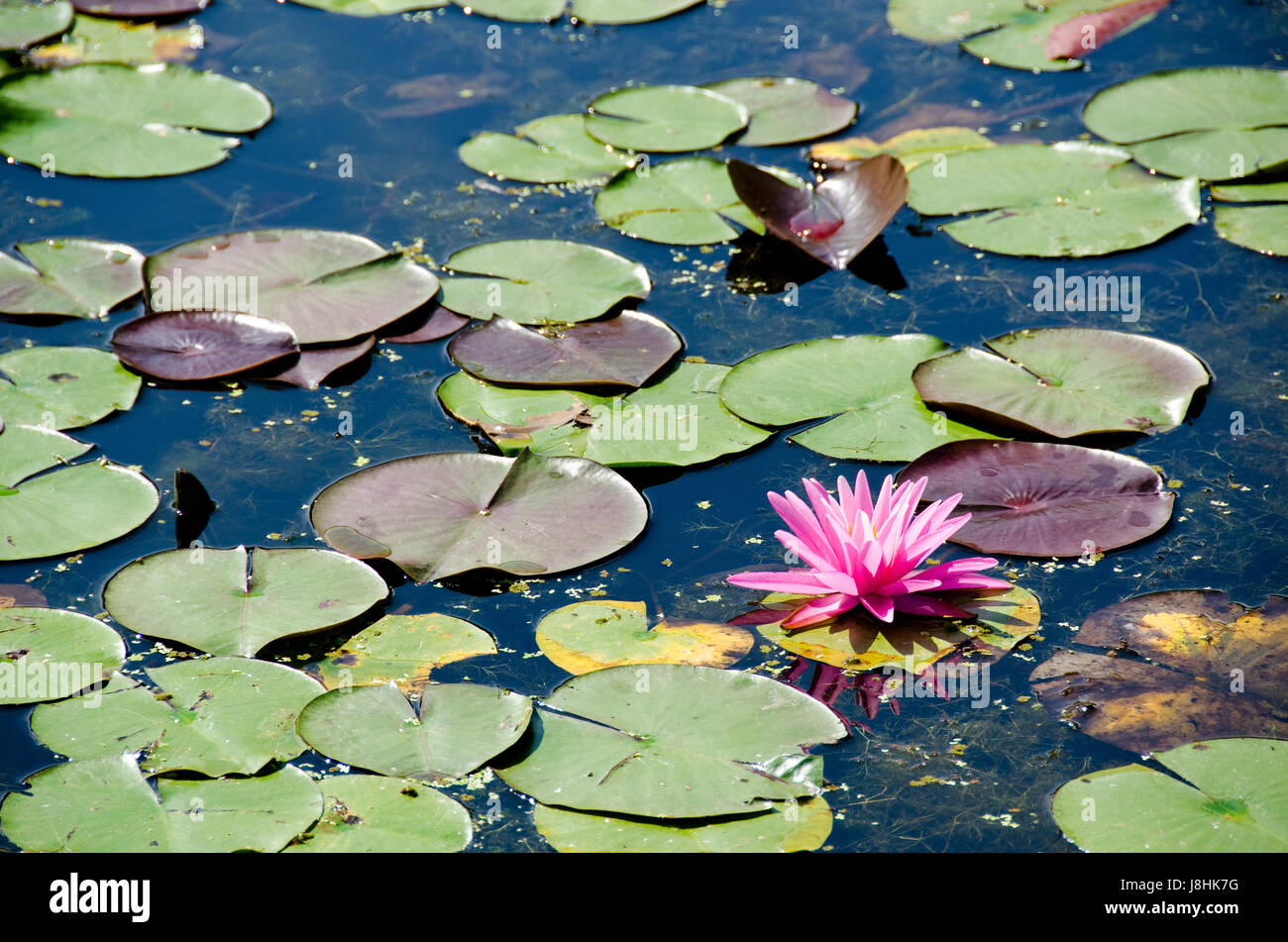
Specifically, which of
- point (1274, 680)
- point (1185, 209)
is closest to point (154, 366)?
point (1274, 680)

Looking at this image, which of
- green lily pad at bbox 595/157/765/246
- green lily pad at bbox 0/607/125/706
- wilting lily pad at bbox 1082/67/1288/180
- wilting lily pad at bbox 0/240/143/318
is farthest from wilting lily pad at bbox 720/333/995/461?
wilting lily pad at bbox 0/240/143/318

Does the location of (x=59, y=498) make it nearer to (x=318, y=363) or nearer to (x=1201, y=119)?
(x=318, y=363)

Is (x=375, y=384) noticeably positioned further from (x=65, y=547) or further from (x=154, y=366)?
(x=65, y=547)

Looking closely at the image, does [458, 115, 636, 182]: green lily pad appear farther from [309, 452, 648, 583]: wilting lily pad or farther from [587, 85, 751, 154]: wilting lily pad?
[309, 452, 648, 583]: wilting lily pad

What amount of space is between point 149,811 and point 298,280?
2193mm

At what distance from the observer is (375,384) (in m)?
3.93

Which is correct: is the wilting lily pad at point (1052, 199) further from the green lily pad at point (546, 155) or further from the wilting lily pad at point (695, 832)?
the wilting lily pad at point (695, 832)

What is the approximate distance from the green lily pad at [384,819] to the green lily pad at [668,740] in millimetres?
162

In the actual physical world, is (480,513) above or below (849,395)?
below

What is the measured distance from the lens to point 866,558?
9.69 ft

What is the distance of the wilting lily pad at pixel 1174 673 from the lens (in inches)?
108

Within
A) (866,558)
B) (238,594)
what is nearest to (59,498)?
(238,594)

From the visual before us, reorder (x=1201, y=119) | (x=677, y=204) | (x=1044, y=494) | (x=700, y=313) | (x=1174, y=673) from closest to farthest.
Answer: (x=1174, y=673) → (x=1044, y=494) → (x=700, y=313) → (x=677, y=204) → (x=1201, y=119)
